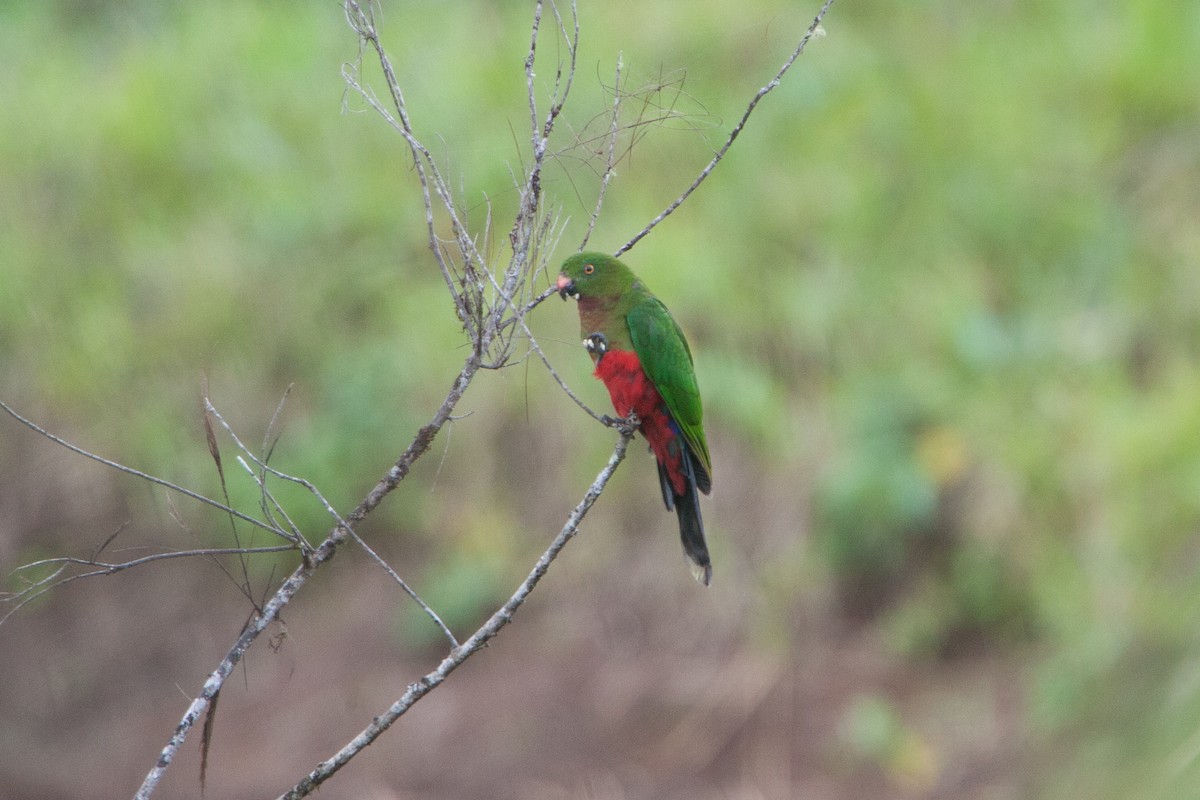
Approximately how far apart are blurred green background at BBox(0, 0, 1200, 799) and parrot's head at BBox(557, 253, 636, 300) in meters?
1.87

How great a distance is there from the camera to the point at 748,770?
5.22 metres

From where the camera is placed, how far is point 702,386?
5941 mm

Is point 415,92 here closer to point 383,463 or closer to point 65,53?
point 383,463

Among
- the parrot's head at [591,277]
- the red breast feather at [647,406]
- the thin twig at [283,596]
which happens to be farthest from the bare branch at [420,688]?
the red breast feather at [647,406]

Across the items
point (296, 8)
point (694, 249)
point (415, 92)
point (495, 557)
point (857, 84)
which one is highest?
point (296, 8)

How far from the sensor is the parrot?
312cm

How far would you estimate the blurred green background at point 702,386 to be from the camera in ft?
17.3

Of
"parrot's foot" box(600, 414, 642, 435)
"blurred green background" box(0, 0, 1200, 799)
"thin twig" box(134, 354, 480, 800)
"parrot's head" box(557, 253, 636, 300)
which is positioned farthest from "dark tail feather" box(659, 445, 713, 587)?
"blurred green background" box(0, 0, 1200, 799)

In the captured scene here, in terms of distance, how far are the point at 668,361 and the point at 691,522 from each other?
1.34 ft

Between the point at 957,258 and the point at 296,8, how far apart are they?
5.06 m

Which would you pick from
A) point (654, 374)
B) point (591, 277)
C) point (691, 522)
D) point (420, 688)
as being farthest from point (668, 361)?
point (420, 688)

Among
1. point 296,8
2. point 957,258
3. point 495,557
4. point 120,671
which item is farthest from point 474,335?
point 296,8

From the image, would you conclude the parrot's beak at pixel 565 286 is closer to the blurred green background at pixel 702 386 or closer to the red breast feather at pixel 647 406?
the red breast feather at pixel 647 406

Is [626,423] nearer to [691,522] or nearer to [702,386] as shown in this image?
[691,522]
